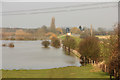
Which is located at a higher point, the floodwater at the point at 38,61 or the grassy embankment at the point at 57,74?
the grassy embankment at the point at 57,74

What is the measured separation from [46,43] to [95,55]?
215ft

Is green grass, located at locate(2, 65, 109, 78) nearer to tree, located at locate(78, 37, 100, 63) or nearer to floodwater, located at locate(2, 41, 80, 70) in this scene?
floodwater, located at locate(2, 41, 80, 70)

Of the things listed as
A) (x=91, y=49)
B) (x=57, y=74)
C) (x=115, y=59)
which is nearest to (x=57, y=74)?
(x=57, y=74)

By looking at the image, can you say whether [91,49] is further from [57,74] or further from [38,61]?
[57,74]

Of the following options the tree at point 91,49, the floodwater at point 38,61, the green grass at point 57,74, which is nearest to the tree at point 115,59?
the green grass at point 57,74

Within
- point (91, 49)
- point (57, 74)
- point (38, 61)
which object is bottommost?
point (38, 61)

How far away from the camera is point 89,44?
3931 centimetres

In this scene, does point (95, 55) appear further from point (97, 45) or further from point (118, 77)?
point (118, 77)

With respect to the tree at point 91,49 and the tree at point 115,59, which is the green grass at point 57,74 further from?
the tree at point 91,49

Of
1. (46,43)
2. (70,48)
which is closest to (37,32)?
(46,43)

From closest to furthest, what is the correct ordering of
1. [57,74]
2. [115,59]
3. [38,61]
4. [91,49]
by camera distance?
[115,59] < [57,74] < [91,49] < [38,61]

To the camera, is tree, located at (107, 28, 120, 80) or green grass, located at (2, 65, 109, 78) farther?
green grass, located at (2, 65, 109, 78)

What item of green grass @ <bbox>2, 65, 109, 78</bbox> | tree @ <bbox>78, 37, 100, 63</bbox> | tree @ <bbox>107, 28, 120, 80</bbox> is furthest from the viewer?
tree @ <bbox>78, 37, 100, 63</bbox>

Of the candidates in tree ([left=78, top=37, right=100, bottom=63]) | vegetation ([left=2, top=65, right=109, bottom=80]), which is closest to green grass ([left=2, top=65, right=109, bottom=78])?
vegetation ([left=2, top=65, right=109, bottom=80])
